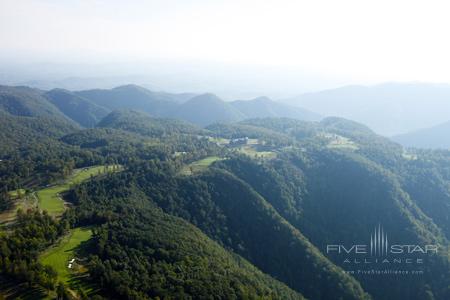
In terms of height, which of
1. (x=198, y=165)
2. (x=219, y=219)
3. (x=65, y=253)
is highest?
(x=65, y=253)

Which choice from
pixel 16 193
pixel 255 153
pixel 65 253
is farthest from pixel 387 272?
pixel 16 193

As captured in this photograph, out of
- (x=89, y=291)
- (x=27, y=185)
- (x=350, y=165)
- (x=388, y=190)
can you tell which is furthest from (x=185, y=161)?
(x=89, y=291)

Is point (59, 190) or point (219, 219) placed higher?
point (59, 190)

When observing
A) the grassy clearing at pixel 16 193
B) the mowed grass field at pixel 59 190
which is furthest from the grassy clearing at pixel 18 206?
the grassy clearing at pixel 16 193

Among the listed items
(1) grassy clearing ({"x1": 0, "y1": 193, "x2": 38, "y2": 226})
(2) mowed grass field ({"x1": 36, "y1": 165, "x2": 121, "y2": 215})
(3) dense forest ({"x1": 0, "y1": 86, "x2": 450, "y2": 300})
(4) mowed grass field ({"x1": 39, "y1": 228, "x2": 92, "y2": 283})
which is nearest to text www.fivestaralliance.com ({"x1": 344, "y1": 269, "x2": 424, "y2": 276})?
(3) dense forest ({"x1": 0, "y1": 86, "x2": 450, "y2": 300})

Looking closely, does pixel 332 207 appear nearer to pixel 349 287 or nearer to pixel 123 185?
pixel 349 287

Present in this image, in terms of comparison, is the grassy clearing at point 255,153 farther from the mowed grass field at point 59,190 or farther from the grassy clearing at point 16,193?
the grassy clearing at point 16,193

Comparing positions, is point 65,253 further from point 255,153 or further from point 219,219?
point 255,153
